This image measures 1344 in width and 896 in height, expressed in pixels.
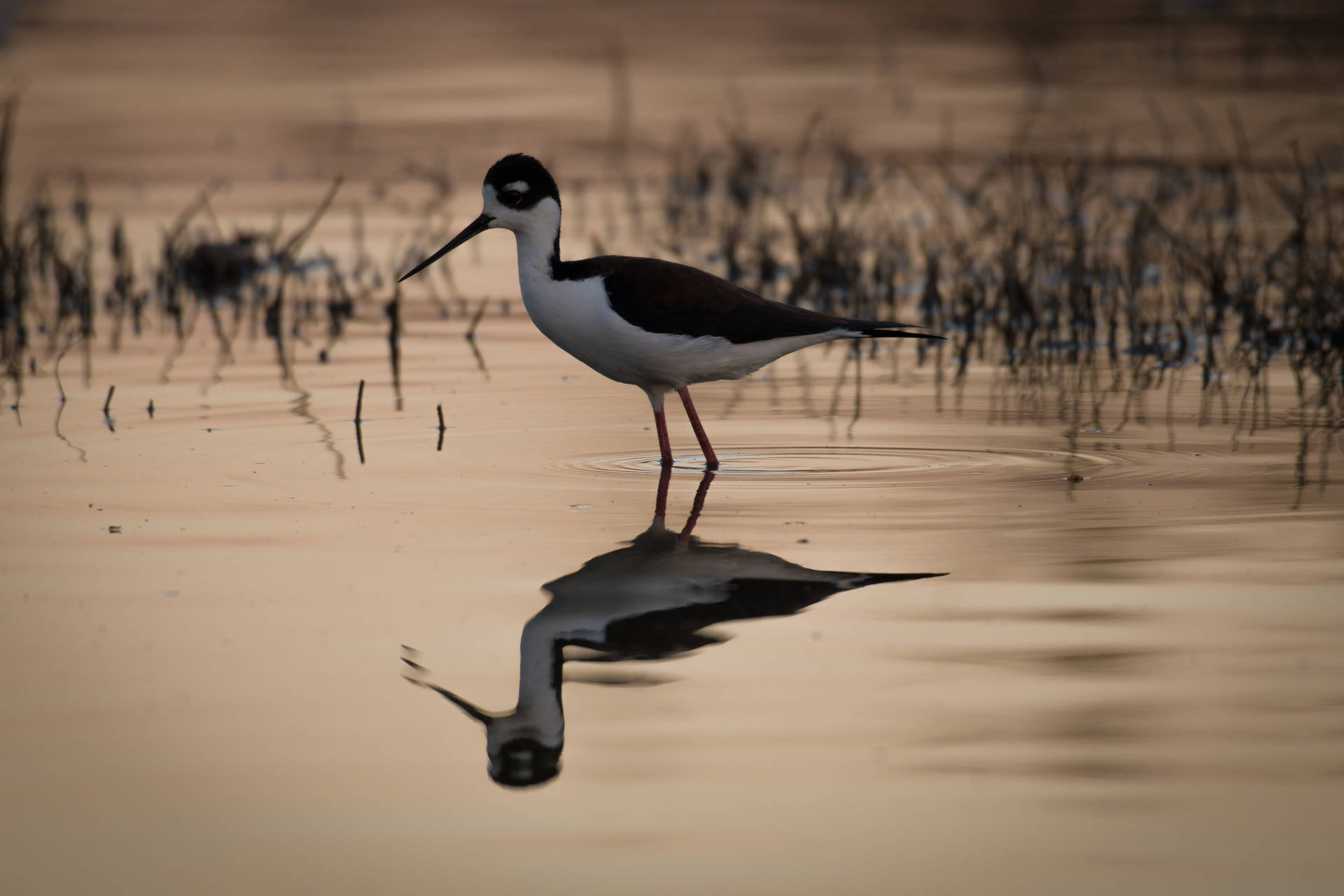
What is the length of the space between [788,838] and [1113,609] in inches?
67.8

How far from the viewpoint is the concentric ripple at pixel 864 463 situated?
671cm

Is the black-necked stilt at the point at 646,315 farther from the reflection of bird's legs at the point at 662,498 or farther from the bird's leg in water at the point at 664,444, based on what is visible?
the reflection of bird's legs at the point at 662,498

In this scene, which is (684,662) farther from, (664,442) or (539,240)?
(539,240)

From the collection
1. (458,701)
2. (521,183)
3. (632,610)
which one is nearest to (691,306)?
(521,183)

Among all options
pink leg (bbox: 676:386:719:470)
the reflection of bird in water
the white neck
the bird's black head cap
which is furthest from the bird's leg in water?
the reflection of bird in water

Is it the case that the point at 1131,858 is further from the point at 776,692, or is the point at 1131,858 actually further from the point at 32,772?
the point at 32,772

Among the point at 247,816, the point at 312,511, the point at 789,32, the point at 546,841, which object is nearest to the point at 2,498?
the point at 312,511

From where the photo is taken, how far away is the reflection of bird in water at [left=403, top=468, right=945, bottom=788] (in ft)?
13.0

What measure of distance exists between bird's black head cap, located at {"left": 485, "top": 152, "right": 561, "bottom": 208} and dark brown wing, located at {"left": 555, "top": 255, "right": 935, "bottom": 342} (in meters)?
0.31

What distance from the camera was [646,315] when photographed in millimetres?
6984

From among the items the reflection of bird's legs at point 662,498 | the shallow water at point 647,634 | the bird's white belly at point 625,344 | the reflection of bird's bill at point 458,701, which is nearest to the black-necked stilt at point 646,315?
the bird's white belly at point 625,344

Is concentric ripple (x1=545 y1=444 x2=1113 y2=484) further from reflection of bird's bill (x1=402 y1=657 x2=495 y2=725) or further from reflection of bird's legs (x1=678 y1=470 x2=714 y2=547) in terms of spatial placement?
reflection of bird's bill (x1=402 y1=657 x2=495 y2=725)

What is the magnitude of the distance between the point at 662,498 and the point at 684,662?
2.10 meters

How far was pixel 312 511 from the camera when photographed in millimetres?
6137
